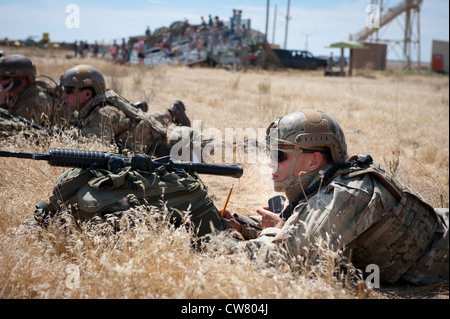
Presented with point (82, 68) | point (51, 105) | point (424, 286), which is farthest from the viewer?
point (51, 105)

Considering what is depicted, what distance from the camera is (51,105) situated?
6.26 meters

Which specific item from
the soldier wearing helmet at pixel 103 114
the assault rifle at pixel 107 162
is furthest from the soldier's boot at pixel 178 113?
the assault rifle at pixel 107 162

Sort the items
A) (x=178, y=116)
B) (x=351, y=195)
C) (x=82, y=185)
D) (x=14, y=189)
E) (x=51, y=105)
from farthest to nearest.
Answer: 1. (x=178, y=116)
2. (x=51, y=105)
3. (x=14, y=189)
4. (x=82, y=185)
5. (x=351, y=195)

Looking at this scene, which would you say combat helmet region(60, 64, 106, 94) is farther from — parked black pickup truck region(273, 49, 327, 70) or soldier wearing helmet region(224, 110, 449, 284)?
parked black pickup truck region(273, 49, 327, 70)

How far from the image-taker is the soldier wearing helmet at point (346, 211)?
251cm

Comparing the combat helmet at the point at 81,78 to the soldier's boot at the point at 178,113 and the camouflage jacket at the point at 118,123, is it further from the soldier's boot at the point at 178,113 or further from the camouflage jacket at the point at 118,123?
the soldier's boot at the point at 178,113

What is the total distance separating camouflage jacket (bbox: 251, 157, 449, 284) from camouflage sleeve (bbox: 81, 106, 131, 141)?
3401 millimetres

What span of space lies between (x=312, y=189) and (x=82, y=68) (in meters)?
4.17

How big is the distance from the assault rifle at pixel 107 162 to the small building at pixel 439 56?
44.9 meters

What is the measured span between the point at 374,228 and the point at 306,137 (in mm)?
716

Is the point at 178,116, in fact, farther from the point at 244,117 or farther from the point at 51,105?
the point at 244,117

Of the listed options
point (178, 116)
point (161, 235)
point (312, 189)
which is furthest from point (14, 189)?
point (178, 116)

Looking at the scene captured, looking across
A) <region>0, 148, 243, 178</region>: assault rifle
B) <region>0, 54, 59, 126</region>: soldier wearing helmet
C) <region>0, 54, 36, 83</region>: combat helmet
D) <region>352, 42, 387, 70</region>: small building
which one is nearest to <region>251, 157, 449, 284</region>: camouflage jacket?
<region>0, 148, 243, 178</region>: assault rifle

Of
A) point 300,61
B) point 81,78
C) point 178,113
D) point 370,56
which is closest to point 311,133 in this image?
point 81,78
